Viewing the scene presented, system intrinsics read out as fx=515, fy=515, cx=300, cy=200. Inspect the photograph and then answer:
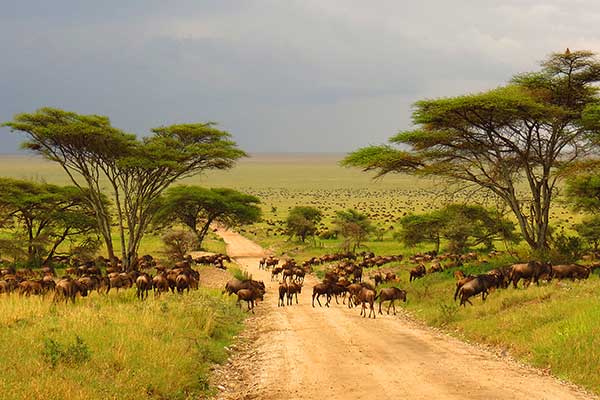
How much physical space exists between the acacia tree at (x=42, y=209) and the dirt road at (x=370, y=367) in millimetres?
25534

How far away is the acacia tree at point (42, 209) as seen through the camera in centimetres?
3588

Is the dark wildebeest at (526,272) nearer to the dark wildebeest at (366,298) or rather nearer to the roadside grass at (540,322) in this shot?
the roadside grass at (540,322)

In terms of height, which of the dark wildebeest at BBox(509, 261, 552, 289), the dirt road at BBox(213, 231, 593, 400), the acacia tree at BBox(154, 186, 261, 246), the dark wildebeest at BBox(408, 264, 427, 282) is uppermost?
the acacia tree at BBox(154, 186, 261, 246)

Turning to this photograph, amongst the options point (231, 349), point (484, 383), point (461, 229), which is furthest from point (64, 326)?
point (461, 229)

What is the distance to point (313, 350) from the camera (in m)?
13.1

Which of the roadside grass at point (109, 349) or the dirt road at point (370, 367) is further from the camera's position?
the dirt road at point (370, 367)

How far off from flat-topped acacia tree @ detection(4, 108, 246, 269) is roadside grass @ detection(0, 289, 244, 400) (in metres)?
13.6

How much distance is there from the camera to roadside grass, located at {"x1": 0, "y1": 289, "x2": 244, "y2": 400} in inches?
330

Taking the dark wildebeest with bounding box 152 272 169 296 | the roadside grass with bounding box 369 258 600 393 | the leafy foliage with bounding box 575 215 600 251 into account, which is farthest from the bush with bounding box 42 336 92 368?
the leafy foliage with bounding box 575 215 600 251

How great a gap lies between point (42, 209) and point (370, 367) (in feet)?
111

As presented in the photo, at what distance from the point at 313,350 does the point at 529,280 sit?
1017 cm

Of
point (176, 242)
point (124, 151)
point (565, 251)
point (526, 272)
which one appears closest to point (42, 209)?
point (176, 242)

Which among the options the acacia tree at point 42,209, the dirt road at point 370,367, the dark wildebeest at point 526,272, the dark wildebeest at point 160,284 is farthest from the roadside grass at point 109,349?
the acacia tree at point 42,209

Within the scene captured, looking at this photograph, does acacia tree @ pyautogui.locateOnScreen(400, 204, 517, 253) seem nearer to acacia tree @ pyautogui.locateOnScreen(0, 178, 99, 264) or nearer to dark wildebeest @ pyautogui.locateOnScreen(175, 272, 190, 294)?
dark wildebeest @ pyautogui.locateOnScreen(175, 272, 190, 294)
